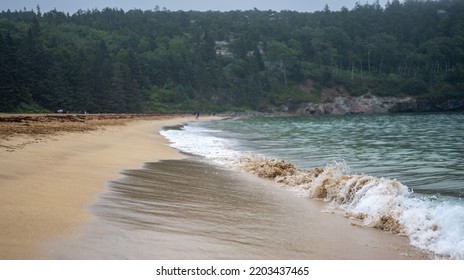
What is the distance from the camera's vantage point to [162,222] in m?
5.54

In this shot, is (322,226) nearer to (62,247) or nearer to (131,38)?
(62,247)

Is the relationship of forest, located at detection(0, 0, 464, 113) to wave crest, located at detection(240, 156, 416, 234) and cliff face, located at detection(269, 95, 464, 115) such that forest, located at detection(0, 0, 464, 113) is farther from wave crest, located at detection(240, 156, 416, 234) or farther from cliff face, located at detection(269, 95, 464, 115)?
wave crest, located at detection(240, 156, 416, 234)

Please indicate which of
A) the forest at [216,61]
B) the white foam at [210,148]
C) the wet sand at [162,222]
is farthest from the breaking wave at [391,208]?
the forest at [216,61]

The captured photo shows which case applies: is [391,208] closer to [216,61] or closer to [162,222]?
[162,222]

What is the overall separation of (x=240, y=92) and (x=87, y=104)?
66639mm

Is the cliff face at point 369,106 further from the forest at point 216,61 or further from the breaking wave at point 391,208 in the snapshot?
the breaking wave at point 391,208

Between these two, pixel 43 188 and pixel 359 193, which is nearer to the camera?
pixel 43 188

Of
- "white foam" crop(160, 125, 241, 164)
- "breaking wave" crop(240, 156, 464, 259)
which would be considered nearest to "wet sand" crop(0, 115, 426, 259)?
"breaking wave" crop(240, 156, 464, 259)

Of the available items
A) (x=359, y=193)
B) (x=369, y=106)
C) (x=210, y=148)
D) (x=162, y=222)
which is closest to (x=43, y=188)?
(x=162, y=222)

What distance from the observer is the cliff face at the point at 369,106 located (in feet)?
412

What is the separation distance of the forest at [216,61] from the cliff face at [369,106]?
9.36ft

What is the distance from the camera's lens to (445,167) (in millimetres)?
12352

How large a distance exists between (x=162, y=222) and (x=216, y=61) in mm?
139383
